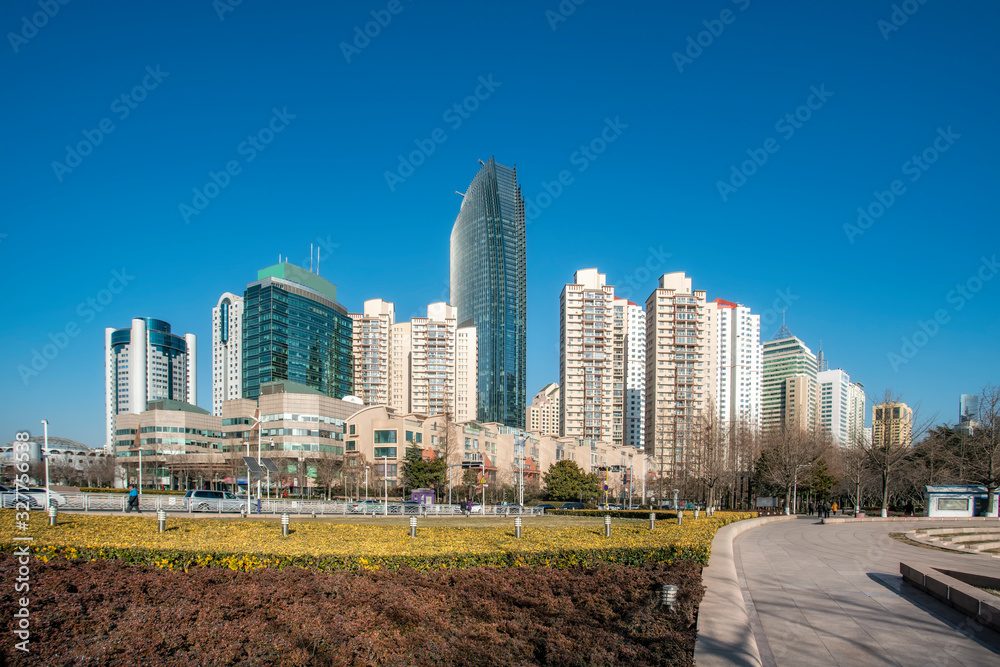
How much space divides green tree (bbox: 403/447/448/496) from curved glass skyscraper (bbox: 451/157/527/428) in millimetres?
118561

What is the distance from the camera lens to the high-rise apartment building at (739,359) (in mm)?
151250

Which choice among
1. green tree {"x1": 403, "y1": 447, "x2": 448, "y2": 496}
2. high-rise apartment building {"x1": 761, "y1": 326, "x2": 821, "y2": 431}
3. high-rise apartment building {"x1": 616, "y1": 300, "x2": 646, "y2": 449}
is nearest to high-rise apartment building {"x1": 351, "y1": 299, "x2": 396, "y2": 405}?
high-rise apartment building {"x1": 616, "y1": 300, "x2": 646, "y2": 449}

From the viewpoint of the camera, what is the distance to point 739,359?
503ft

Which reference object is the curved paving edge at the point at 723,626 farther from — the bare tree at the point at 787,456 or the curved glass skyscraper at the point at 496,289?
the curved glass skyscraper at the point at 496,289

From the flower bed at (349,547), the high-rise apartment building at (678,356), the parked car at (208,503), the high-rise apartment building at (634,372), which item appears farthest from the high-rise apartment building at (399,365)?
the flower bed at (349,547)

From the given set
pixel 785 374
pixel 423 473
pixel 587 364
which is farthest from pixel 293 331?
pixel 785 374

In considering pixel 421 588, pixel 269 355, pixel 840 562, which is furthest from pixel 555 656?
pixel 269 355

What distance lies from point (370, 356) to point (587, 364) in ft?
165

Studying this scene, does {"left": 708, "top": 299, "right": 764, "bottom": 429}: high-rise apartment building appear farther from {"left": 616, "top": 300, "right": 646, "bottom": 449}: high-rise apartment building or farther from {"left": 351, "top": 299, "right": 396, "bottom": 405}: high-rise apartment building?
{"left": 351, "top": 299, "right": 396, "bottom": 405}: high-rise apartment building

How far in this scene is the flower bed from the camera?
36.6 ft

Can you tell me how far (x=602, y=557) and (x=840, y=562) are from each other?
24.4ft

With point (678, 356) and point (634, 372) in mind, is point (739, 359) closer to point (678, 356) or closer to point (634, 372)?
point (634, 372)

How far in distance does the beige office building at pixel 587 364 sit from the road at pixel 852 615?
375ft

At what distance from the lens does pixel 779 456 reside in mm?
51656
